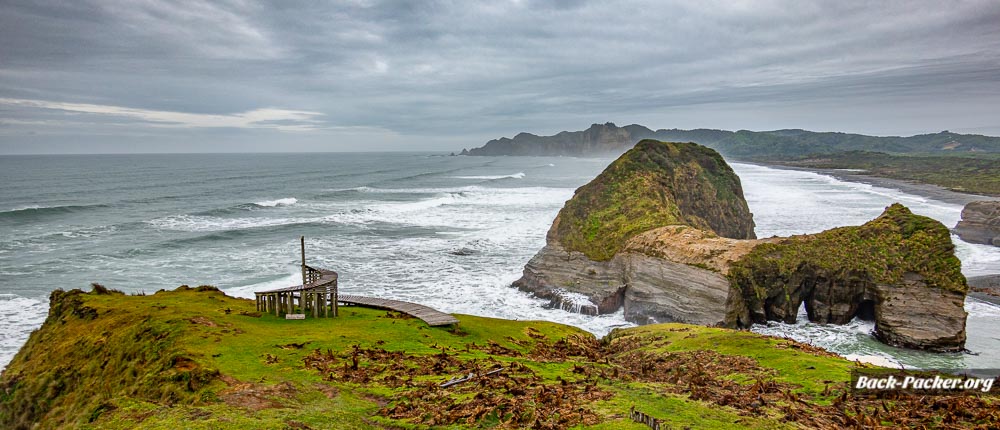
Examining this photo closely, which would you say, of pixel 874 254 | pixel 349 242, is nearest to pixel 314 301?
pixel 874 254

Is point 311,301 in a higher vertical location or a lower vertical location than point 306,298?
lower

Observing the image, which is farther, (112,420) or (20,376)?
(20,376)

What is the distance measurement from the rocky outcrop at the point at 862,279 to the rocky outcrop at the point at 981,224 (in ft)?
110

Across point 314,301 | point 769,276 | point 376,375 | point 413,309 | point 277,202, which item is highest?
point 314,301

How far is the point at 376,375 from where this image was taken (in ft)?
46.2

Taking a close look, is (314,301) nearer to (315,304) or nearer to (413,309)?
(315,304)

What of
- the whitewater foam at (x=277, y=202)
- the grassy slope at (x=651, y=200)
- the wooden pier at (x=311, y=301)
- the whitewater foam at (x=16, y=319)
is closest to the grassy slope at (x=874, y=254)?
the grassy slope at (x=651, y=200)

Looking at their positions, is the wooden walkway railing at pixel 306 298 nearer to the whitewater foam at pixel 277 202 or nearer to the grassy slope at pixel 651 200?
the grassy slope at pixel 651 200

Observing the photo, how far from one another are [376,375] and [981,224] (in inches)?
2641

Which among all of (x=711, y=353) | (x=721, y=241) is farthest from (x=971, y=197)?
(x=711, y=353)

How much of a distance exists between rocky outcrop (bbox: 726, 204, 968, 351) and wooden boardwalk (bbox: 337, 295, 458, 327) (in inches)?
620

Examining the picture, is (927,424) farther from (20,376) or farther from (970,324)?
(970,324)

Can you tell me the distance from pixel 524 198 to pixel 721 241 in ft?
204

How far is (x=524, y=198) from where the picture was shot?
92.9 meters
